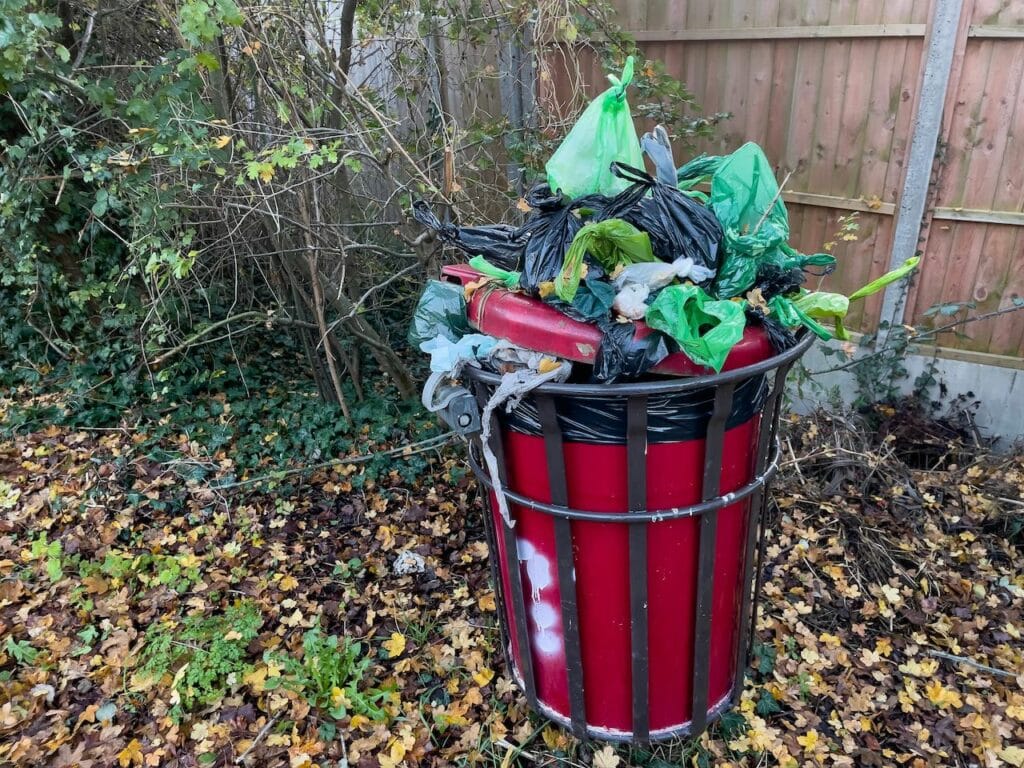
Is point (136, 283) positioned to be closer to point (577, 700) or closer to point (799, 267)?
point (577, 700)

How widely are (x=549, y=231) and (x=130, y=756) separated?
6.57ft

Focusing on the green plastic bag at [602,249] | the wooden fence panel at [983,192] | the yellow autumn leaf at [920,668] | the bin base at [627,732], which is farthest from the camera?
the wooden fence panel at [983,192]

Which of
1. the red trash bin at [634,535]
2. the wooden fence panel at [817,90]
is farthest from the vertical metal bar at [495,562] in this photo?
the wooden fence panel at [817,90]

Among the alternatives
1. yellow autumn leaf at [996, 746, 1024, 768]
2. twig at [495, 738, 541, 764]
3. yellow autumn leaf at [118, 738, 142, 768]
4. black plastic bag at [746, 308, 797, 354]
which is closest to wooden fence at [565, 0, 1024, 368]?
yellow autumn leaf at [996, 746, 1024, 768]

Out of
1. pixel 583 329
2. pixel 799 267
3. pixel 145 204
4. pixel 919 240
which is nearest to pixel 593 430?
pixel 583 329

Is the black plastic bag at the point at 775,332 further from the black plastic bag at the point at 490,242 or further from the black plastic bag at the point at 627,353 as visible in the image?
the black plastic bag at the point at 490,242

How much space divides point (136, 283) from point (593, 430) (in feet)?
10.5

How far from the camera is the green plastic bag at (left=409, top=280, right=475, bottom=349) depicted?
1.67m

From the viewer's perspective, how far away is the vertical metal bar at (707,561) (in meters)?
1.44

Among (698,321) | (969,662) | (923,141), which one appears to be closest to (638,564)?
(698,321)

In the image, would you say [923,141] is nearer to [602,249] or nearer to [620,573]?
[602,249]

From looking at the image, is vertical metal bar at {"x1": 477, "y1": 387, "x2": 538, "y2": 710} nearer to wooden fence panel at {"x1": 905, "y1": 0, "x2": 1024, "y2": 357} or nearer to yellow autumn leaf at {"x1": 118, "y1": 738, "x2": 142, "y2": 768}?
yellow autumn leaf at {"x1": 118, "y1": 738, "x2": 142, "y2": 768}

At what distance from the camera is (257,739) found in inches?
82.6

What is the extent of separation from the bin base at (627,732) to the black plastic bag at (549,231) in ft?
4.12
